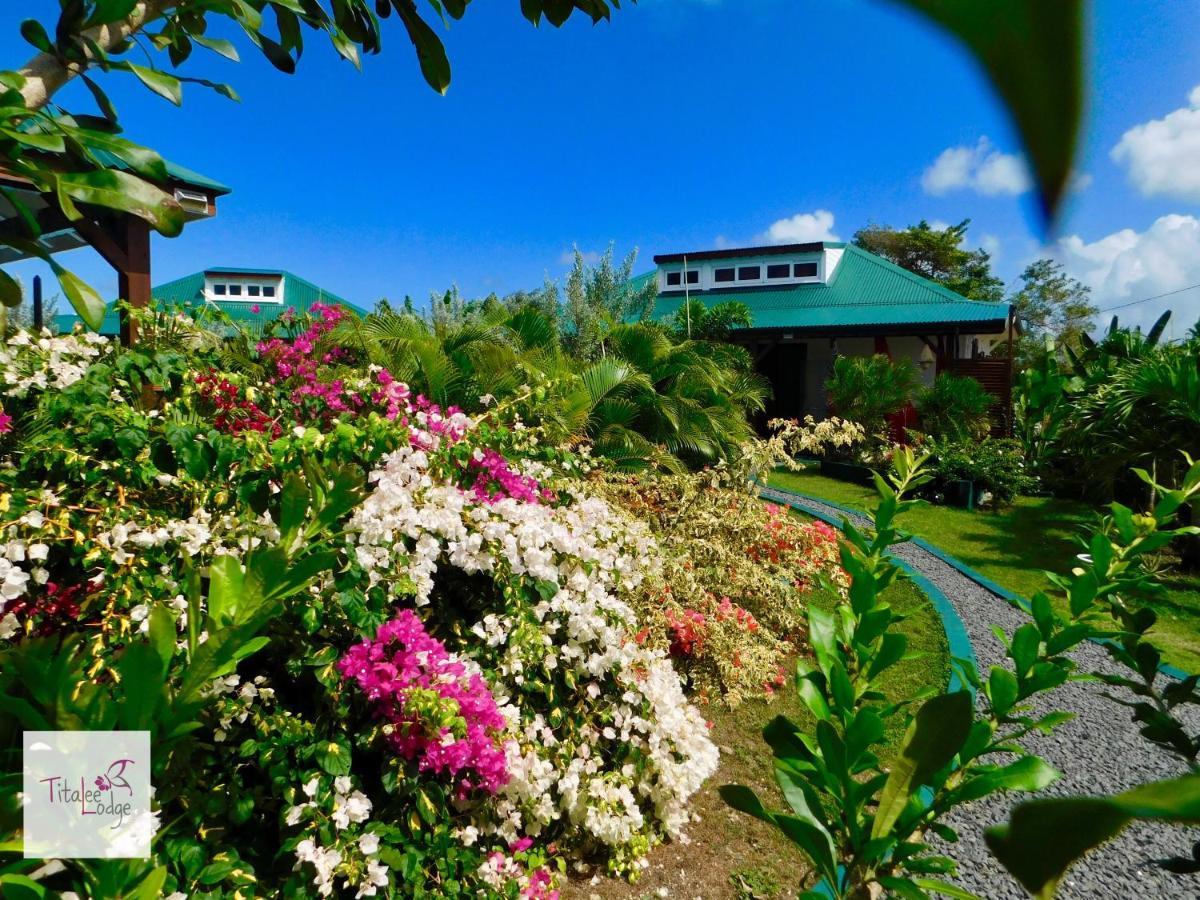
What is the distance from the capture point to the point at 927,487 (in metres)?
12.2

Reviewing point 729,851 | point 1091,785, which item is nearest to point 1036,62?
point 729,851

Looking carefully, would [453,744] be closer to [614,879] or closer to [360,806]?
[360,806]

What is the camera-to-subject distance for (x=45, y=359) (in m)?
3.46

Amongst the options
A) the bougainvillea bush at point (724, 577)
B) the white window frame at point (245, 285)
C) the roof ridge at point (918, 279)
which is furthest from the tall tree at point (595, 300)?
the white window frame at point (245, 285)

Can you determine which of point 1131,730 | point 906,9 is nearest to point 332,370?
point 906,9

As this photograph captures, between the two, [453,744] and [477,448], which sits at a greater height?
[477,448]

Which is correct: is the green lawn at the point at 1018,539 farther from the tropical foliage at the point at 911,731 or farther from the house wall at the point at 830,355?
the house wall at the point at 830,355

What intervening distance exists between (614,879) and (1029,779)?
94.4 inches

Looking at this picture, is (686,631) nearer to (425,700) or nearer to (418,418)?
(418,418)

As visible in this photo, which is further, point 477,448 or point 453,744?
point 477,448

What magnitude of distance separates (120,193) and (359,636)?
201cm

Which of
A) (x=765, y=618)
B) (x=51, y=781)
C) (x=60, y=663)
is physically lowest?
(x=765, y=618)

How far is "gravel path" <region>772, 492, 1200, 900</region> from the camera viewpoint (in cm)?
333

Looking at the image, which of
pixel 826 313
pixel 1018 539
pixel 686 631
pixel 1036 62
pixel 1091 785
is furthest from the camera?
pixel 826 313
